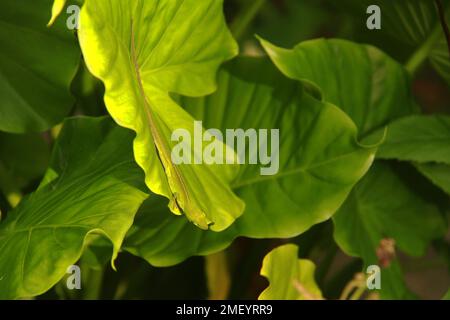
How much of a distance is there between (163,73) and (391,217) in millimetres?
332

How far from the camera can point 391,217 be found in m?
0.88

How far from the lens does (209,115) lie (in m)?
0.79

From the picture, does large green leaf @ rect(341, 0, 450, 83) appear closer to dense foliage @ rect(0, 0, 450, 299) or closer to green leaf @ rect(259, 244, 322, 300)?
dense foliage @ rect(0, 0, 450, 299)

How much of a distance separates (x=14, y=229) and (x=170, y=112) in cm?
15

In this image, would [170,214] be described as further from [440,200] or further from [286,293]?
[440,200]

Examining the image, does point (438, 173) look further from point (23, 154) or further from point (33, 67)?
point (23, 154)

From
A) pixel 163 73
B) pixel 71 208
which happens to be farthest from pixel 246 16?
pixel 71 208

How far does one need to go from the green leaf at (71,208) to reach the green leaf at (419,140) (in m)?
0.26

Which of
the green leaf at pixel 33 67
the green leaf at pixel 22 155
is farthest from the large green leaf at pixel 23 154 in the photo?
the green leaf at pixel 33 67

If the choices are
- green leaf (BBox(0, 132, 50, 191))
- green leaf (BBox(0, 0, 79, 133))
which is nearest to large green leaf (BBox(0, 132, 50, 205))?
green leaf (BBox(0, 132, 50, 191))

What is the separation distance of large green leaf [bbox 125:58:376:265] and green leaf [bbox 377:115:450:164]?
0.26 feet

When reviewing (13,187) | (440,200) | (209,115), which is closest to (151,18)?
(209,115)

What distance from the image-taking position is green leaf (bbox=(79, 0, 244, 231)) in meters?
0.51

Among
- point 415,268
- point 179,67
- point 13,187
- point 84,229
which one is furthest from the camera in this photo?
point 415,268
